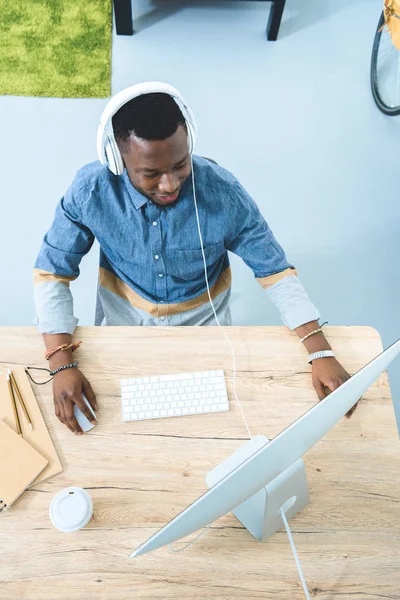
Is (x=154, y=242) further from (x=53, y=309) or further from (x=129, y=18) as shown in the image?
(x=129, y=18)

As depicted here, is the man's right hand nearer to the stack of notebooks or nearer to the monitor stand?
the stack of notebooks

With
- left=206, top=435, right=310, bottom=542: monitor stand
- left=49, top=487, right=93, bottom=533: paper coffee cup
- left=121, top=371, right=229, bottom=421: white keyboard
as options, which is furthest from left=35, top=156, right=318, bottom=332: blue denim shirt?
left=206, top=435, right=310, bottom=542: monitor stand

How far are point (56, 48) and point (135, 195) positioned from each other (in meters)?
1.94

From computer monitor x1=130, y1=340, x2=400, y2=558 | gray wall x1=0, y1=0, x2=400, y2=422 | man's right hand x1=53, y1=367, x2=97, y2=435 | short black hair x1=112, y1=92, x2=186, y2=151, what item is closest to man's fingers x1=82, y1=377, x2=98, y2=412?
man's right hand x1=53, y1=367, x2=97, y2=435

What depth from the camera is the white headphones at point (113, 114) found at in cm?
98

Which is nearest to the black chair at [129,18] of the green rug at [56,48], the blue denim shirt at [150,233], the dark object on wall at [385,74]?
the green rug at [56,48]

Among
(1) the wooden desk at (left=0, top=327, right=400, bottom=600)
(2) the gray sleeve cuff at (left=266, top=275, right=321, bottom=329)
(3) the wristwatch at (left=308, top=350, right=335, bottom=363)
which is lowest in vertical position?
(1) the wooden desk at (left=0, top=327, right=400, bottom=600)

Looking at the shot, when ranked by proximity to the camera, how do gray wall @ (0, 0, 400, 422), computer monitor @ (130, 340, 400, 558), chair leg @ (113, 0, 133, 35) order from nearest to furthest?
computer monitor @ (130, 340, 400, 558)
gray wall @ (0, 0, 400, 422)
chair leg @ (113, 0, 133, 35)

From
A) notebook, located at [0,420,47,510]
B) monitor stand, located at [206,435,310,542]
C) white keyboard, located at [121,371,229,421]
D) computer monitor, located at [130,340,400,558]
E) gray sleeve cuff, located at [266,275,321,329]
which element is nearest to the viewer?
computer monitor, located at [130,340,400,558]

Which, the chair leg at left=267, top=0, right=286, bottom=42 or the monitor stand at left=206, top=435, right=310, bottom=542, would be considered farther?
the chair leg at left=267, top=0, right=286, bottom=42

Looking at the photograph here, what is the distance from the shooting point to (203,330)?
1271mm

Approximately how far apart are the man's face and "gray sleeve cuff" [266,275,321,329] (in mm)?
360

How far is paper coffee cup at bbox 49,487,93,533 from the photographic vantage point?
1.00 meters

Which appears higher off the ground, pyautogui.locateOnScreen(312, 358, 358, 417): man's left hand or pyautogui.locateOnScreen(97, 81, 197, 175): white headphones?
pyautogui.locateOnScreen(97, 81, 197, 175): white headphones
